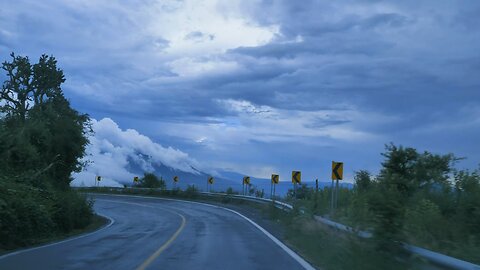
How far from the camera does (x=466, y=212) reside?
1223 cm

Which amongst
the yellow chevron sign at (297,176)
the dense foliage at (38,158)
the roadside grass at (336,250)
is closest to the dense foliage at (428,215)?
the roadside grass at (336,250)

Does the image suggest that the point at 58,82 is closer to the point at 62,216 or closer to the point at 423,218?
the point at 62,216

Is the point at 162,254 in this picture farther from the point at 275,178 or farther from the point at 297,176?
the point at 275,178

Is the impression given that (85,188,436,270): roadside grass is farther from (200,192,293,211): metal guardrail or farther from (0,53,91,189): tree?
(0,53,91,189): tree

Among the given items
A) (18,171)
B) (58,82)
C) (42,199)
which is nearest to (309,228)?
(42,199)

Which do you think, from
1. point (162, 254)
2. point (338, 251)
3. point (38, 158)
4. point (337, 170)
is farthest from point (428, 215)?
point (38, 158)

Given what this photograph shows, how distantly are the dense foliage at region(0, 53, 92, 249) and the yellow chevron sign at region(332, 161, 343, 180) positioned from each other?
12514mm

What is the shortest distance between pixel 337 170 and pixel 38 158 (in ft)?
52.2

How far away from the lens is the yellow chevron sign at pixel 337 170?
23147mm

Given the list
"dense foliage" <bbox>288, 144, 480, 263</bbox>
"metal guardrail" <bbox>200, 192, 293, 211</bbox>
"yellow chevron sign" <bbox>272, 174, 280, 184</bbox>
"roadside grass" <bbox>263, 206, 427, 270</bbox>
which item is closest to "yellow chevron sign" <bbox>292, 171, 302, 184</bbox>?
"metal guardrail" <bbox>200, 192, 293, 211</bbox>

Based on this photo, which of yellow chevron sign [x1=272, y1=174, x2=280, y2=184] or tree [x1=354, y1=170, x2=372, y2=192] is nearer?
tree [x1=354, y1=170, x2=372, y2=192]

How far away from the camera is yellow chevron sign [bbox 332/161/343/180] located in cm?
2315

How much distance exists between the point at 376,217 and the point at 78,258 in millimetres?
7920

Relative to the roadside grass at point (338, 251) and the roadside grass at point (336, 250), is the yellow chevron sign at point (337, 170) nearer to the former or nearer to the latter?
the roadside grass at point (336, 250)
